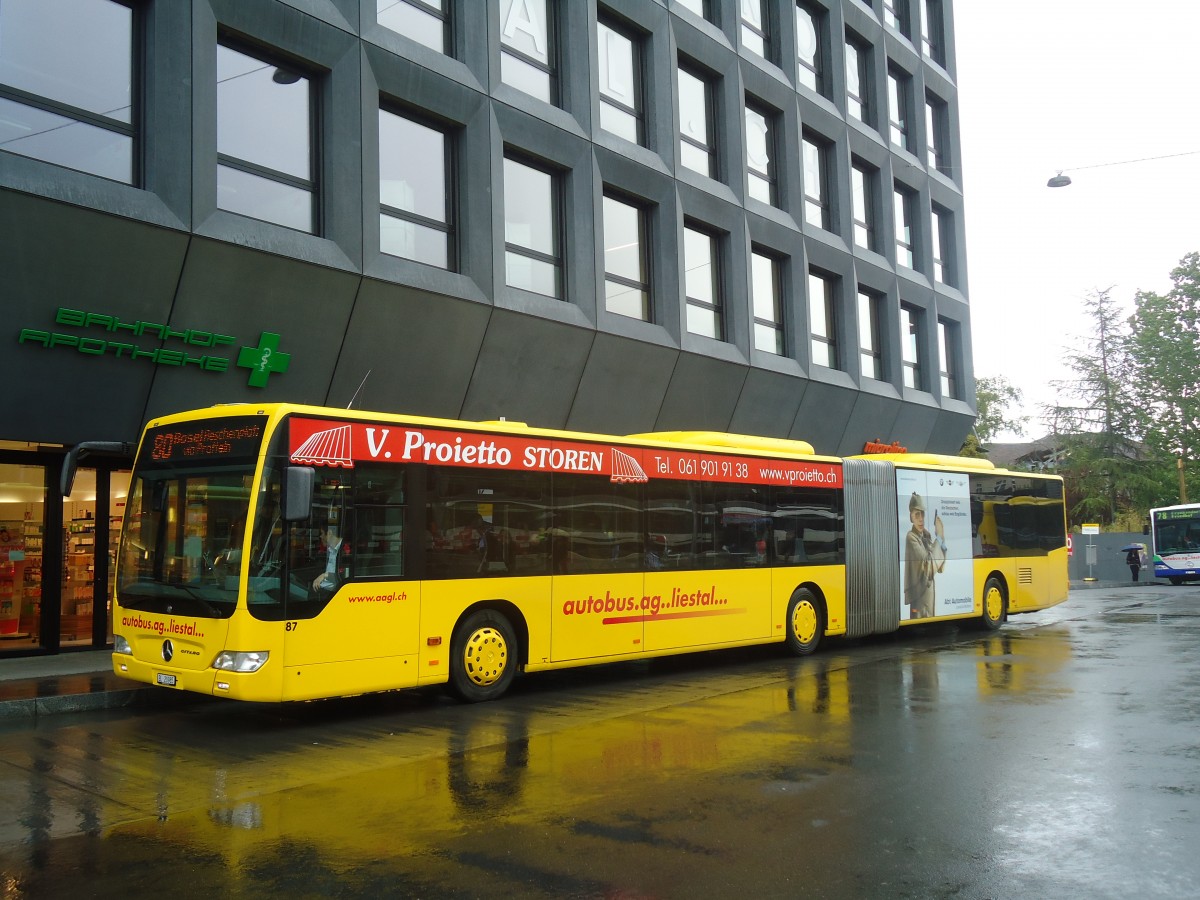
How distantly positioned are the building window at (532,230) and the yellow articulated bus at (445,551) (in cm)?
517

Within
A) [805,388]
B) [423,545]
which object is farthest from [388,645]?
[805,388]

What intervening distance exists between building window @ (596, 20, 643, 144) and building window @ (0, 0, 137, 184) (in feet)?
30.2

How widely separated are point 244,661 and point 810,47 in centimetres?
2325

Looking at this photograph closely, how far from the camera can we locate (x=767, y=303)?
24234mm

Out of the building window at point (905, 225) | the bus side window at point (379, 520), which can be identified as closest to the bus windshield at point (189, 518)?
the bus side window at point (379, 520)

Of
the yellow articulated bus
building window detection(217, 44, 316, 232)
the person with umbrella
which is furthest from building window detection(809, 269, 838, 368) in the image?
the person with umbrella

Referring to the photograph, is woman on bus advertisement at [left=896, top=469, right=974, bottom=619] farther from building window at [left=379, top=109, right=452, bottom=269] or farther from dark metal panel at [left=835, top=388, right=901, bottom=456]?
building window at [left=379, top=109, right=452, bottom=269]

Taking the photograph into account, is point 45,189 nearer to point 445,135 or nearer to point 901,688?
point 445,135

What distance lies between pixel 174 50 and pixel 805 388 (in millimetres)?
15938

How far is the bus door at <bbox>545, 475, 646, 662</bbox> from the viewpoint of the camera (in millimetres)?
11633

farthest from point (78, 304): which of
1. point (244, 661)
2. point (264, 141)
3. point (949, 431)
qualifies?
point (949, 431)

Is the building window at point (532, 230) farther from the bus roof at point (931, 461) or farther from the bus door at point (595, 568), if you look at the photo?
the bus door at point (595, 568)

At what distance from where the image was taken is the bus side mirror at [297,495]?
29.2 feet

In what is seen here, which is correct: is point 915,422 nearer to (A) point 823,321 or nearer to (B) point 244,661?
(A) point 823,321
